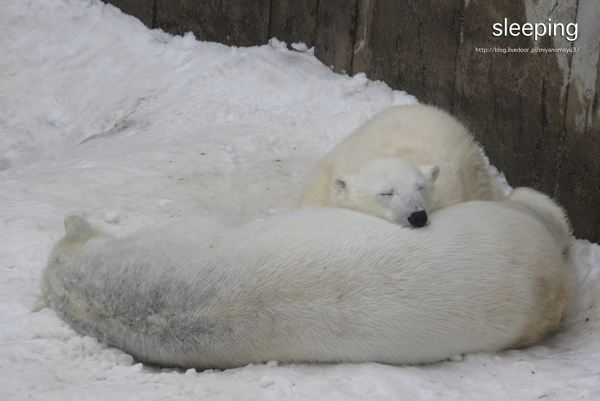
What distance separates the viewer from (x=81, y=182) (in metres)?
4.40

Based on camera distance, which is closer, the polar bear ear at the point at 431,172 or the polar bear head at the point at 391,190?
the polar bear head at the point at 391,190

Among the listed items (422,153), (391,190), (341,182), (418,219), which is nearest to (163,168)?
(341,182)

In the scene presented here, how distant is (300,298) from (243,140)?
268 centimetres

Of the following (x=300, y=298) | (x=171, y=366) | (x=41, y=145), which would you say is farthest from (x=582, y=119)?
(x=41, y=145)

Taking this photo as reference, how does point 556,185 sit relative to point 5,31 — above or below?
below

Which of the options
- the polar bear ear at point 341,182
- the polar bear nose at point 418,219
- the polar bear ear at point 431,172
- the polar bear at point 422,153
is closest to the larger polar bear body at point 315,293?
the polar bear nose at point 418,219

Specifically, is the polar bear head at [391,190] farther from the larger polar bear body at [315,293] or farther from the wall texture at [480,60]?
the wall texture at [480,60]

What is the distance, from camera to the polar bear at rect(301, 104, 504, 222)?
3.78 meters

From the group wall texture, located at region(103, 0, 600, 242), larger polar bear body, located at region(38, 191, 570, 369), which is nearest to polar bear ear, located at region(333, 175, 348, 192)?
larger polar bear body, located at region(38, 191, 570, 369)

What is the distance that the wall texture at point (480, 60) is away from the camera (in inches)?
141

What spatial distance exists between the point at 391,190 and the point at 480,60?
1.66 meters

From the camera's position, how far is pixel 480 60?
4.41m

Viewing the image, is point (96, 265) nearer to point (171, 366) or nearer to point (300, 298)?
point (171, 366)

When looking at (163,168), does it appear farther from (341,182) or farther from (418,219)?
(418,219)
